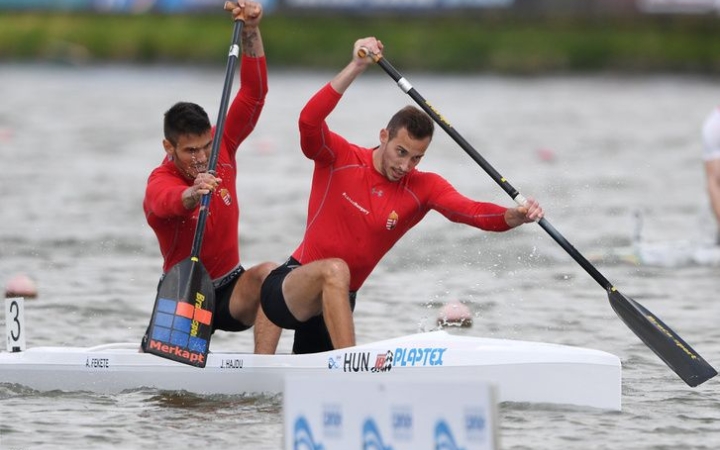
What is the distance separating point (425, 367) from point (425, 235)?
7407mm

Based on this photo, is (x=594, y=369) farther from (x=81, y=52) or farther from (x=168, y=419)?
(x=81, y=52)

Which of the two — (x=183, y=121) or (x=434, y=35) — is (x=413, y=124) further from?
(x=434, y=35)

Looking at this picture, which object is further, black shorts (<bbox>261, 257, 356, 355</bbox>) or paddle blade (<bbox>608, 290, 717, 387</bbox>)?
paddle blade (<bbox>608, 290, 717, 387</bbox>)

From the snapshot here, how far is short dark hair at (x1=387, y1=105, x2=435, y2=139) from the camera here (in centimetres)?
778

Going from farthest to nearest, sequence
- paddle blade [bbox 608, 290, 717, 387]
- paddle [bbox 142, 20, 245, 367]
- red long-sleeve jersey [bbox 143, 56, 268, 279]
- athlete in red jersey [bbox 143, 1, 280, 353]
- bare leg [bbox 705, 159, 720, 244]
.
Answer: bare leg [bbox 705, 159, 720, 244]
paddle blade [bbox 608, 290, 717, 387]
red long-sleeve jersey [bbox 143, 56, 268, 279]
athlete in red jersey [bbox 143, 1, 280, 353]
paddle [bbox 142, 20, 245, 367]

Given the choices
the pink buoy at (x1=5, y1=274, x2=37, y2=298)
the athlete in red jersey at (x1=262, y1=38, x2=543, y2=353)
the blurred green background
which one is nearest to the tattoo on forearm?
the athlete in red jersey at (x1=262, y1=38, x2=543, y2=353)

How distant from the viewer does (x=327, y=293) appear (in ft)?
25.5

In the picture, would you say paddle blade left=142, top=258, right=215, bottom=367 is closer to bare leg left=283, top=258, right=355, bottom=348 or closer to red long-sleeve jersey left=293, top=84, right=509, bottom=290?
bare leg left=283, top=258, right=355, bottom=348

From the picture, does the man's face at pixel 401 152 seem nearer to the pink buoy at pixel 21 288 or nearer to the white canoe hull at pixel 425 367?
the white canoe hull at pixel 425 367

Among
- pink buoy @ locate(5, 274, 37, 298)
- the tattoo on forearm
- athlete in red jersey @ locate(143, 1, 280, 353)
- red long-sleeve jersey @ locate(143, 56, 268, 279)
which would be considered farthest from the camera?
pink buoy @ locate(5, 274, 37, 298)

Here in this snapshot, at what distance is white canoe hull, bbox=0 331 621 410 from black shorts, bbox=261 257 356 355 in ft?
0.71

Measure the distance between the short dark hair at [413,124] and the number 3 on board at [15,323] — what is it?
2.36 m

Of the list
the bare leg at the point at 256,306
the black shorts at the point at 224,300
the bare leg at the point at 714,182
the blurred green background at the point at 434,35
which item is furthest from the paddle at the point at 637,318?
the blurred green background at the point at 434,35

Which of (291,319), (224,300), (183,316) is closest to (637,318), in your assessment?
(291,319)
